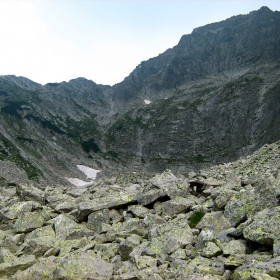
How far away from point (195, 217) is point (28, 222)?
30.8 feet

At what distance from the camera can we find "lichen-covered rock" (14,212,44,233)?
14.0m

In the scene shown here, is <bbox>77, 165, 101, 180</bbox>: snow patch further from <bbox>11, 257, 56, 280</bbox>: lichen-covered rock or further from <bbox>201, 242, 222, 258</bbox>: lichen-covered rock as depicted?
<bbox>201, 242, 222, 258</bbox>: lichen-covered rock

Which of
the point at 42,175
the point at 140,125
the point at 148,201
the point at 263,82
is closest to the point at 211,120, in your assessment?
the point at 263,82

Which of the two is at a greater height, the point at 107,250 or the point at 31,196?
the point at 31,196

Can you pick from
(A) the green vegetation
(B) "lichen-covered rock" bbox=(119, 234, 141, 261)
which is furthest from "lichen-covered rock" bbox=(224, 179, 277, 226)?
(B) "lichen-covered rock" bbox=(119, 234, 141, 261)

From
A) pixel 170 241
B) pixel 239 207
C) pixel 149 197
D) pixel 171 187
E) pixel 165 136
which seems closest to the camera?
pixel 170 241

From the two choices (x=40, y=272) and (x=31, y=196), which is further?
(x=31, y=196)

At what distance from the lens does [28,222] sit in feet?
46.6

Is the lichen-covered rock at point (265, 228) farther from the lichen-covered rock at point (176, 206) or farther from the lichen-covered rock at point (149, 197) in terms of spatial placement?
the lichen-covered rock at point (149, 197)

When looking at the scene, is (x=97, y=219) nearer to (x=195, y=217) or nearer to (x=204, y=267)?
(x=195, y=217)

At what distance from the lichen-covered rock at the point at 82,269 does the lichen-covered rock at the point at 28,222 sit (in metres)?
6.07

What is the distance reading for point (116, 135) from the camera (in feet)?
639

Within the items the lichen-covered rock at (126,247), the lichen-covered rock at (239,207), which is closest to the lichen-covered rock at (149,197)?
the lichen-covered rock at (126,247)

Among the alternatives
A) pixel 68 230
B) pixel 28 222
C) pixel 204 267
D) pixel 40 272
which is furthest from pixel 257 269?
pixel 28 222
